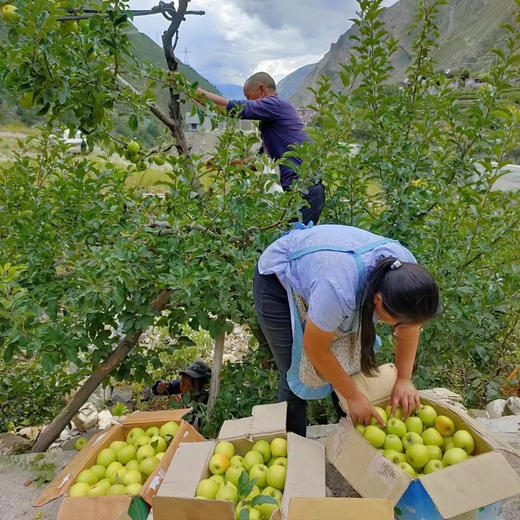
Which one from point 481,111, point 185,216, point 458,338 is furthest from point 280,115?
point 458,338

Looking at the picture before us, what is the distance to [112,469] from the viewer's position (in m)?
1.80

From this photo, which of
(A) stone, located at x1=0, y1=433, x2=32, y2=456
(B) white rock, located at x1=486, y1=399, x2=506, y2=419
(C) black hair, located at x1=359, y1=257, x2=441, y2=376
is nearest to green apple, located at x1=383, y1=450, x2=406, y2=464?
(C) black hair, located at x1=359, y1=257, x2=441, y2=376

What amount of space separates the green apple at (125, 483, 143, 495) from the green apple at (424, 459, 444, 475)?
1.08m

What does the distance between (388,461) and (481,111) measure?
5.63 feet

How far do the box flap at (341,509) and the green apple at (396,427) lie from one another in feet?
1.45

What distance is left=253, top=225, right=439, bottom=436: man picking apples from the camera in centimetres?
144

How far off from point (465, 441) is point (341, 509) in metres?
0.64

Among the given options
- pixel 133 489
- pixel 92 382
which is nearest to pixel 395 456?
pixel 133 489

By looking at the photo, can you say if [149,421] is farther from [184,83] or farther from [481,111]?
[481,111]

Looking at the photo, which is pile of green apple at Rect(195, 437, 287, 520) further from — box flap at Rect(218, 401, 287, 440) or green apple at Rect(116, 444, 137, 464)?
green apple at Rect(116, 444, 137, 464)

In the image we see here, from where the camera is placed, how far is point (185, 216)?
2443 millimetres

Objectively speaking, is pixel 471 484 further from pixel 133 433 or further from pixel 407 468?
pixel 133 433

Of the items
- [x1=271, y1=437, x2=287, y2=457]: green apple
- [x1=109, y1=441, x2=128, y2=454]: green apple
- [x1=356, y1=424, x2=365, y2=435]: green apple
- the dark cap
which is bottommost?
the dark cap

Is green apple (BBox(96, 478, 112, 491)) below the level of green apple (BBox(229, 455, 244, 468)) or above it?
below
